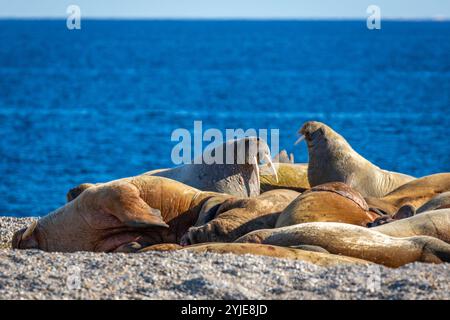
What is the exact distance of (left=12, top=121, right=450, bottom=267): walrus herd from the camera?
7.65 meters

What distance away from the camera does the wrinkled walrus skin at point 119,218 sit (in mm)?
8773

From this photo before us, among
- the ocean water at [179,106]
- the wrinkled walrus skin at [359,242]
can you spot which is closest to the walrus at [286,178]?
the wrinkled walrus skin at [359,242]

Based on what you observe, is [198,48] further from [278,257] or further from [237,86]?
[278,257]

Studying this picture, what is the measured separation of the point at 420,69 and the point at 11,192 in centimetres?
6630

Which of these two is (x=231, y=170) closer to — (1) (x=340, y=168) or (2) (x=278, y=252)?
(1) (x=340, y=168)

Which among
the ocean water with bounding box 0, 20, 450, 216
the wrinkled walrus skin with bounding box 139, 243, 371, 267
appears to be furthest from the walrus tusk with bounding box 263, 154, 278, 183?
the ocean water with bounding box 0, 20, 450, 216

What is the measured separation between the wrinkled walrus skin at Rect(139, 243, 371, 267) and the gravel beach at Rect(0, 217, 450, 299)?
0.72 feet

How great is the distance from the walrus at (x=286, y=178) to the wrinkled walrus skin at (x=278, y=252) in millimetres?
3935

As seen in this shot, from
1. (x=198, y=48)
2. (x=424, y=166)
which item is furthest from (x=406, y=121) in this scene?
(x=198, y=48)

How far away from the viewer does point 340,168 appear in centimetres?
1253

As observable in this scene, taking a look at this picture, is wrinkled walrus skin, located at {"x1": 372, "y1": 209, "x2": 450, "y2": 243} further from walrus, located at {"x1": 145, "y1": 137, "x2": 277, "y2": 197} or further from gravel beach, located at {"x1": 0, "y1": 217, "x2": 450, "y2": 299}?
walrus, located at {"x1": 145, "y1": 137, "x2": 277, "y2": 197}

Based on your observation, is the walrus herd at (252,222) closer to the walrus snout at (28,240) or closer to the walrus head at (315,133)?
the walrus snout at (28,240)

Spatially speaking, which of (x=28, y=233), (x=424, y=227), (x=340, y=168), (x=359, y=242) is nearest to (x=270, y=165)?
(x=340, y=168)
